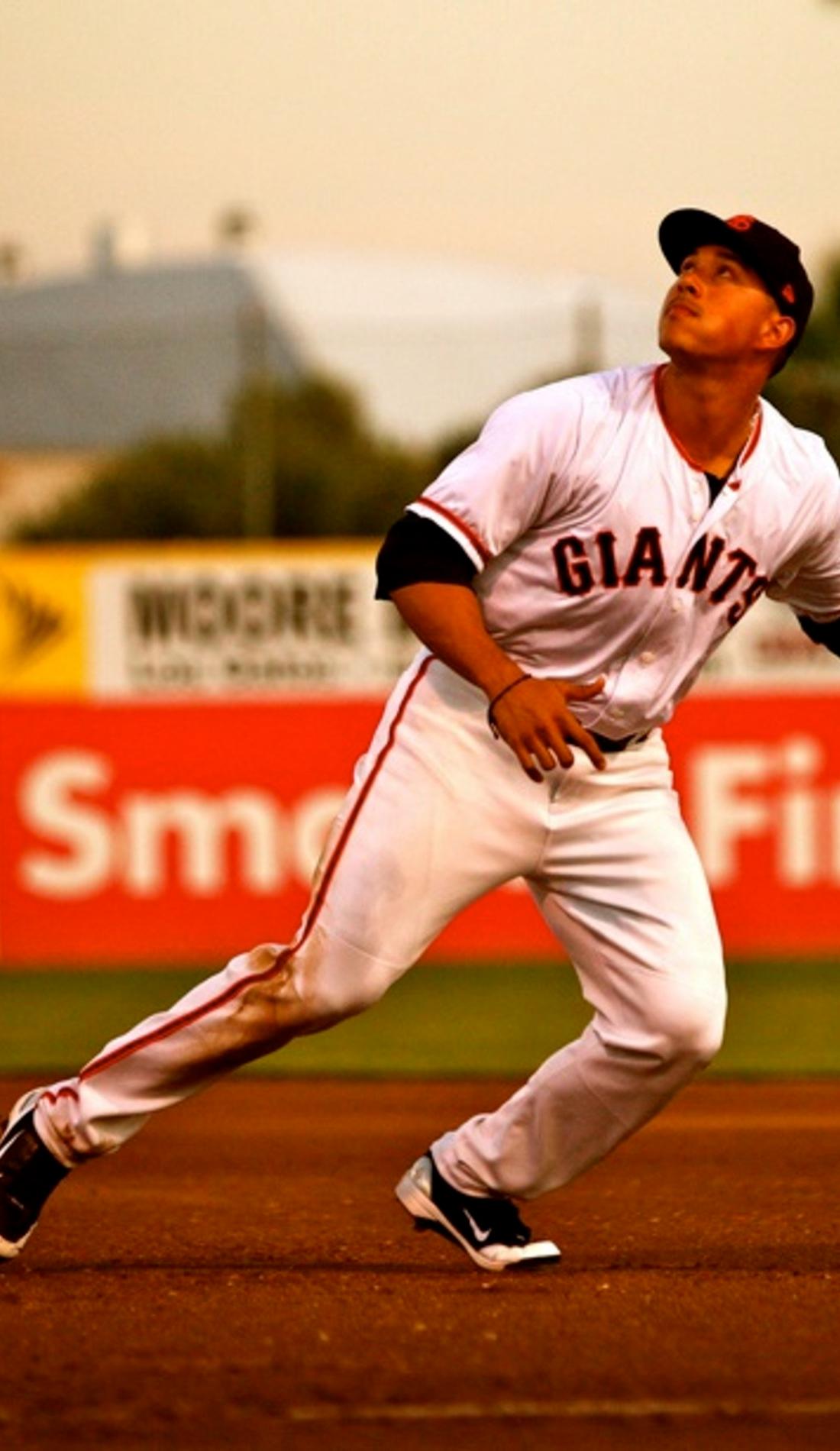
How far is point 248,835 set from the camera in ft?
44.1

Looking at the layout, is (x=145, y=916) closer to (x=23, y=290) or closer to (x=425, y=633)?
(x=425, y=633)

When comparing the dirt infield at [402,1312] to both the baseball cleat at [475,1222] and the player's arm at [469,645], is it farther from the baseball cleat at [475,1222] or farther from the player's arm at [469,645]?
the player's arm at [469,645]

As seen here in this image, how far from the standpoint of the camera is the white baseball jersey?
17.6 ft

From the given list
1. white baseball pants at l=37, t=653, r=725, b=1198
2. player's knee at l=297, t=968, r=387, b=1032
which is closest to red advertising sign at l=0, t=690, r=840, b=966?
white baseball pants at l=37, t=653, r=725, b=1198

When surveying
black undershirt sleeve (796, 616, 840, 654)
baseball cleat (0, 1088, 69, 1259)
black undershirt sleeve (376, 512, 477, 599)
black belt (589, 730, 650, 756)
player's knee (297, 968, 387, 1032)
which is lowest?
baseball cleat (0, 1088, 69, 1259)

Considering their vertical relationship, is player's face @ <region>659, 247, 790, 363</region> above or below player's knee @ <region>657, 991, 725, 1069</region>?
above

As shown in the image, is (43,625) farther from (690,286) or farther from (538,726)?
(538,726)

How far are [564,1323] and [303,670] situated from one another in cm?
2115

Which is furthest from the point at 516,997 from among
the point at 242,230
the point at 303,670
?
the point at 242,230

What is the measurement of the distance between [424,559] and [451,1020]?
7.32 m

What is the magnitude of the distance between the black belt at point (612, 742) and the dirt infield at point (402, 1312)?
101 cm

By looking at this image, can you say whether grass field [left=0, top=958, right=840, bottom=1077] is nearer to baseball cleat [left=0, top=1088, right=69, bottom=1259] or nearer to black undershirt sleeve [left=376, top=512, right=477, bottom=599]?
baseball cleat [left=0, top=1088, right=69, bottom=1259]

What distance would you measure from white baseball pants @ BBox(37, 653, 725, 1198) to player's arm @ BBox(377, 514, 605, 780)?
24 centimetres

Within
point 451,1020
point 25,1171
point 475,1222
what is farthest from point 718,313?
point 451,1020
